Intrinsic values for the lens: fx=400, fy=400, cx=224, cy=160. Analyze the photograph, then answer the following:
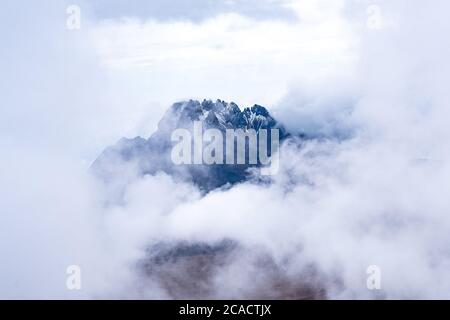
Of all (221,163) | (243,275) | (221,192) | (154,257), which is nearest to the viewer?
(243,275)

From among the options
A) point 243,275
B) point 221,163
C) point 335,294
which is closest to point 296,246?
point 335,294

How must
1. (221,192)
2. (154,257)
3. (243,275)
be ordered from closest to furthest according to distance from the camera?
(243,275), (154,257), (221,192)

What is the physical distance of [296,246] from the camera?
6091cm
